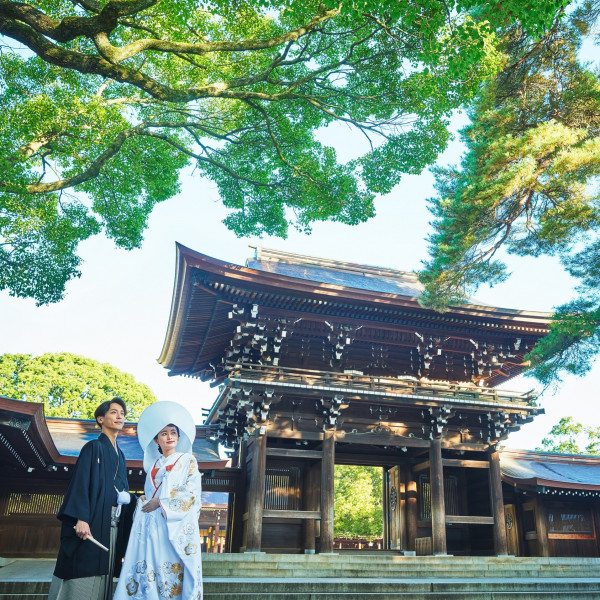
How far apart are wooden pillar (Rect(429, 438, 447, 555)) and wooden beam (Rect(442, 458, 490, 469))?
300 mm

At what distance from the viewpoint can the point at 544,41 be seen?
9.38 meters

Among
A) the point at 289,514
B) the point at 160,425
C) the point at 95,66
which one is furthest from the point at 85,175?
the point at 289,514

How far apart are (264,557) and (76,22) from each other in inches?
366

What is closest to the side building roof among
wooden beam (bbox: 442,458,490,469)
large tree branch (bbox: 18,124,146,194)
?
wooden beam (bbox: 442,458,490,469)

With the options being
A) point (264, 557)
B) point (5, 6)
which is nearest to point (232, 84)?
point (5, 6)

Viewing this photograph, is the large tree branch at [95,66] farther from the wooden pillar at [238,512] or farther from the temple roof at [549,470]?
the temple roof at [549,470]

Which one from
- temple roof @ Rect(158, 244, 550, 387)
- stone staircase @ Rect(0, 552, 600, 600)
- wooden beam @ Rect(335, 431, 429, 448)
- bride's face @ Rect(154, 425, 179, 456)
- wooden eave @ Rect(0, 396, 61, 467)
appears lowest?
stone staircase @ Rect(0, 552, 600, 600)

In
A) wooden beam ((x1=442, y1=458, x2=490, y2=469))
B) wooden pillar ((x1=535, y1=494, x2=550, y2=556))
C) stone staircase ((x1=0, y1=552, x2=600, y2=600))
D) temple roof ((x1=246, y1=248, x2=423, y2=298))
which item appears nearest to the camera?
stone staircase ((x1=0, y1=552, x2=600, y2=600))

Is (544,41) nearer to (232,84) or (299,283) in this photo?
(232,84)

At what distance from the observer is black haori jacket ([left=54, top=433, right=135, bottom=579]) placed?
3.24 meters

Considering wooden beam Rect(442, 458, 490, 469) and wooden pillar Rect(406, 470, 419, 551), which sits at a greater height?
wooden beam Rect(442, 458, 490, 469)

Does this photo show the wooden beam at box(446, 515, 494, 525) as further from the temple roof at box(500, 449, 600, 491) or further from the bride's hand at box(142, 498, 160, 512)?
the bride's hand at box(142, 498, 160, 512)

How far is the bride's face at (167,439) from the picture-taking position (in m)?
3.76

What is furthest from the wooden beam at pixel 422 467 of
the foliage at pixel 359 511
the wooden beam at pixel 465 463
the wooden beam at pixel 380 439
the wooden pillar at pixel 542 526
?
the foliage at pixel 359 511
